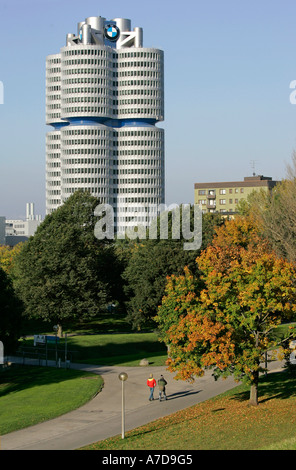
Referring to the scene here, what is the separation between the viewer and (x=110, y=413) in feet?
128

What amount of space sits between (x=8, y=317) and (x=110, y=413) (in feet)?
59.8

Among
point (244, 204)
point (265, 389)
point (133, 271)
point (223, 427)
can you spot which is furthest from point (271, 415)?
point (244, 204)

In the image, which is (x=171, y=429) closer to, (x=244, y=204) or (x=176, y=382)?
(x=176, y=382)

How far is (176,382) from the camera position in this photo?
4831cm

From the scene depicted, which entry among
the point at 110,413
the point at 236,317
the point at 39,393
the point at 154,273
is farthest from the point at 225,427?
the point at 154,273

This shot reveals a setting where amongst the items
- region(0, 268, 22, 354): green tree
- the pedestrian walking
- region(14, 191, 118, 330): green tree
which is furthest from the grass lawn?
region(14, 191, 118, 330): green tree

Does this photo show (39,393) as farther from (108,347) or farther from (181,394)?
(108,347)

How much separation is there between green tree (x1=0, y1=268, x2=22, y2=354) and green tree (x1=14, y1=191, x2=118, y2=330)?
23839 millimetres

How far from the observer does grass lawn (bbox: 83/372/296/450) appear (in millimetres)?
29297

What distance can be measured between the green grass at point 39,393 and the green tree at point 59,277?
22505mm

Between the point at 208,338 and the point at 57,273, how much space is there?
49.5 m

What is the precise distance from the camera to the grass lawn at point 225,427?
2930 centimetres

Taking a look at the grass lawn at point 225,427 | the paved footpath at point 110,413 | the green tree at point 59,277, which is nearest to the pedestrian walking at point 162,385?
the paved footpath at point 110,413

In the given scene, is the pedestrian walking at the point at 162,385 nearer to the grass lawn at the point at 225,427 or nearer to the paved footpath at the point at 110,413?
the paved footpath at the point at 110,413
